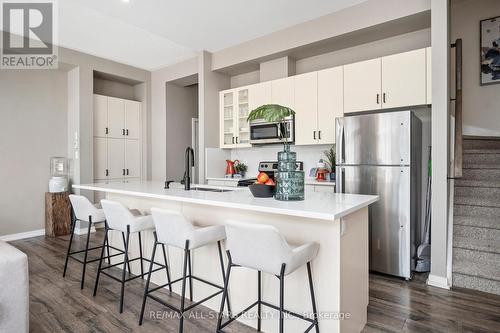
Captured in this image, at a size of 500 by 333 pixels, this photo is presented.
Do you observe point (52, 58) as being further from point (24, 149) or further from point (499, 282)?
point (499, 282)

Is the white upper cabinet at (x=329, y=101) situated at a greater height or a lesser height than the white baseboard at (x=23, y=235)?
greater

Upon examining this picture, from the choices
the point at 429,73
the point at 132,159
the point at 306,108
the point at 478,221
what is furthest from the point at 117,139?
the point at 478,221

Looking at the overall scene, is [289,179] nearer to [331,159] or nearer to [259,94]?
[331,159]

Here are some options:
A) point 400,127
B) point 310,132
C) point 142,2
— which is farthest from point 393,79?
point 142,2

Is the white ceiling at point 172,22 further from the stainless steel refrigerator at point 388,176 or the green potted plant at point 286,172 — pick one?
the green potted plant at point 286,172

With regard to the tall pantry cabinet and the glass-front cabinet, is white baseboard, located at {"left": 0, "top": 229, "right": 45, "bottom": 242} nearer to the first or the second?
the tall pantry cabinet

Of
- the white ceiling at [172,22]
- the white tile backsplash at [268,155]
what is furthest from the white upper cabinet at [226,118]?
the white ceiling at [172,22]

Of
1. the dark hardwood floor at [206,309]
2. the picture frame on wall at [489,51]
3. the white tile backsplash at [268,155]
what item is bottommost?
the dark hardwood floor at [206,309]

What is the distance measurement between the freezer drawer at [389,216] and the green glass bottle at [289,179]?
4.58 ft

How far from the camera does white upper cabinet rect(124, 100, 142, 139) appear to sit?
5543 mm

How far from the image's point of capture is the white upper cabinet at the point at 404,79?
2.99m

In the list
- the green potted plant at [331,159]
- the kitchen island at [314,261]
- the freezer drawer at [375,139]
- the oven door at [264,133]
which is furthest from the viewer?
the oven door at [264,133]

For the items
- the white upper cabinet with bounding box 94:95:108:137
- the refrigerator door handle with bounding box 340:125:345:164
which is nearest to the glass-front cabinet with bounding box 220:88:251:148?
the refrigerator door handle with bounding box 340:125:345:164

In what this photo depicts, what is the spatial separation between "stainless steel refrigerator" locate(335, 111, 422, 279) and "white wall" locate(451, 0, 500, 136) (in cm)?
117
